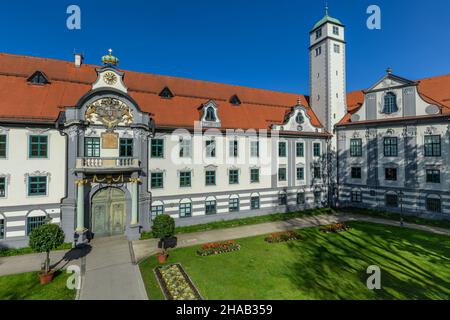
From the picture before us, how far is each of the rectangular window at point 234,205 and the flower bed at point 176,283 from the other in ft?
37.6

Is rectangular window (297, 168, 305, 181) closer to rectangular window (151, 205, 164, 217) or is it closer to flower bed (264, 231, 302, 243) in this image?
flower bed (264, 231, 302, 243)

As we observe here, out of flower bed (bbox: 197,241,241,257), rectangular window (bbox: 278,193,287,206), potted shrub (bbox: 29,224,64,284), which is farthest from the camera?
rectangular window (bbox: 278,193,287,206)

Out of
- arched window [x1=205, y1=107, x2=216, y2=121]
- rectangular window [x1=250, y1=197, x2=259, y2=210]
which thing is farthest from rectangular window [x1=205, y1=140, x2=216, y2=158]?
rectangular window [x1=250, y1=197, x2=259, y2=210]

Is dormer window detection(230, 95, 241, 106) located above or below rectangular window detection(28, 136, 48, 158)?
above

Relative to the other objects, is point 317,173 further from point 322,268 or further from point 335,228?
point 322,268

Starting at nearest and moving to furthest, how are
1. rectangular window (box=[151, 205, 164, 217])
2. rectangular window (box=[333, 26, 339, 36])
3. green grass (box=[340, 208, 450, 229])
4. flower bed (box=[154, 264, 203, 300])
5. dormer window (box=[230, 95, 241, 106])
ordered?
flower bed (box=[154, 264, 203, 300])
rectangular window (box=[151, 205, 164, 217])
green grass (box=[340, 208, 450, 229])
dormer window (box=[230, 95, 241, 106])
rectangular window (box=[333, 26, 339, 36])

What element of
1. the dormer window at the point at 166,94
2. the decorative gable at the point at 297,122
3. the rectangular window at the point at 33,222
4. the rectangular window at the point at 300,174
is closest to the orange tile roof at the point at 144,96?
the dormer window at the point at 166,94

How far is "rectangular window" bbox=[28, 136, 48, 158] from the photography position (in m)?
18.3

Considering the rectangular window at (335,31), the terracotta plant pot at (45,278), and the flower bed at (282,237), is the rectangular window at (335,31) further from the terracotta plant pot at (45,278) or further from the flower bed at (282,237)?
the terracotta plant pot at (45,278)

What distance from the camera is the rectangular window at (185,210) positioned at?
2327 cm

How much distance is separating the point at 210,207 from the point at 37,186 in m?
14.3

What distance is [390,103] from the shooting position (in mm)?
27797

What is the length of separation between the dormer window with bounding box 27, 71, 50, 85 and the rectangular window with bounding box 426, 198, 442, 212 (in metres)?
37.7

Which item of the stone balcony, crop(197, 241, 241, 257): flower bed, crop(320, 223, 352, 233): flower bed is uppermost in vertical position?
the stone balcony
